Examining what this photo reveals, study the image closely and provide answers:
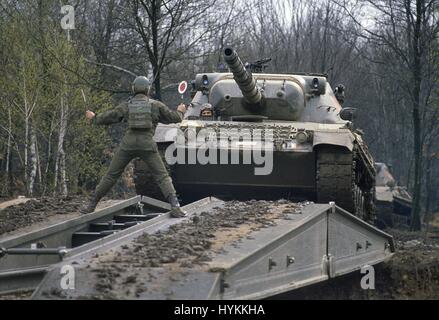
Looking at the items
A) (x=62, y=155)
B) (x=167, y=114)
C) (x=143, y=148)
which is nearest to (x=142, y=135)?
(x=143, y=148)

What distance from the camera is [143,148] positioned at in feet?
27.8

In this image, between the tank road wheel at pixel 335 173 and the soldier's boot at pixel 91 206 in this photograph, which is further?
the tank road wheel at pixel 335 173

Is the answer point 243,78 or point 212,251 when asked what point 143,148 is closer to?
point 212,251

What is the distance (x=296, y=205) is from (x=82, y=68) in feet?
33.3

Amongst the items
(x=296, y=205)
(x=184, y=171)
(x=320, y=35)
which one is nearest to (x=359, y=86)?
(x=320, y=35)

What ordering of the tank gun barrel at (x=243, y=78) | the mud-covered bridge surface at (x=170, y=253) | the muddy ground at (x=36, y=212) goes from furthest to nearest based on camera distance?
the tank gun barrel at (x=243, y=78)
the muddy ground at (x=36, y=212)
the mud-covered bridge surface at (x=170, y=253)

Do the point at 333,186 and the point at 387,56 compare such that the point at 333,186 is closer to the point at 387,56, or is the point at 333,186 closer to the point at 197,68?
the point at 387,56

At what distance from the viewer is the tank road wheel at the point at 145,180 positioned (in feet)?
36.0

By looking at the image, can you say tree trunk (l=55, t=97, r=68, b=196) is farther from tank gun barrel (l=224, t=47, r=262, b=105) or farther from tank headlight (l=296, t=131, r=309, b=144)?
tank headlight (l=296, t=131, r=309, b=144)

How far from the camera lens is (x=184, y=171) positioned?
11.1m

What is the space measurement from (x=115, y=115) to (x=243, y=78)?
285cm

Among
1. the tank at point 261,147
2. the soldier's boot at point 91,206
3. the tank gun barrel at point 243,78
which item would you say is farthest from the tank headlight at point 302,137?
the soldier's boot at point 91,206

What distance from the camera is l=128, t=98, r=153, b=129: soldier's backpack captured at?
331 inches

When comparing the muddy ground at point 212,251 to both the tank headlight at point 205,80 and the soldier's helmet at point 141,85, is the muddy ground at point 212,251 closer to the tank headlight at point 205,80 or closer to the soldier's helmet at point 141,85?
Result: the soldier's helmet at point 141,85
